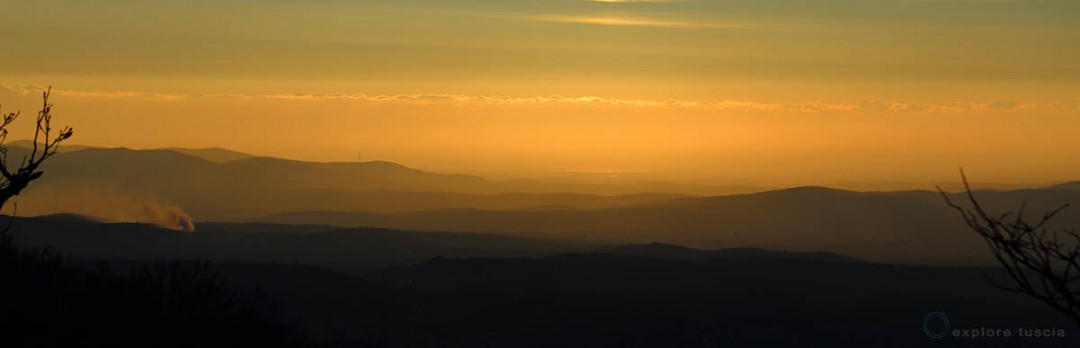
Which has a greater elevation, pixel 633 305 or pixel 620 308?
pixel 633 305

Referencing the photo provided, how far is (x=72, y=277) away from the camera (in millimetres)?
37688

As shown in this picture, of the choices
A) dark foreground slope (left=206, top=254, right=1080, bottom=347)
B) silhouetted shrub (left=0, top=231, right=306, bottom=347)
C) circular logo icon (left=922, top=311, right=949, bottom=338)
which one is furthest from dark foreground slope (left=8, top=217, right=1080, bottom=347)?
silhouetted shrub (left=0, top=231, right=306, bottom=347)

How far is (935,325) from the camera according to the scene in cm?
10312

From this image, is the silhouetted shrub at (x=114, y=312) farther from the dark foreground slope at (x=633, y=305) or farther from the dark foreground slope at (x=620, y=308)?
the dark foreground slope at (x=620, y=308)

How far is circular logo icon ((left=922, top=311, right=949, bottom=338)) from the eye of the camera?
101 m

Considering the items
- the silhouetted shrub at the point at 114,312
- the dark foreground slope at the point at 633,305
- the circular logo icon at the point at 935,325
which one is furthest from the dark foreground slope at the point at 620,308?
the silhouetted shrub at the point at 114,312

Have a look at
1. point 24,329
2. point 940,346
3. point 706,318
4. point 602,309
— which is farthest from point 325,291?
point 24,329

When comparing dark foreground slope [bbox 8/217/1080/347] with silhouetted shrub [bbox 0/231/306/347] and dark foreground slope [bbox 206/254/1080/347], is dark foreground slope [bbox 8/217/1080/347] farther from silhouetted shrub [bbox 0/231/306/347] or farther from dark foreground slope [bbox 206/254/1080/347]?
silhouetted shrub [bbox 0/231/306/347]

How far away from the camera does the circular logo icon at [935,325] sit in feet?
333

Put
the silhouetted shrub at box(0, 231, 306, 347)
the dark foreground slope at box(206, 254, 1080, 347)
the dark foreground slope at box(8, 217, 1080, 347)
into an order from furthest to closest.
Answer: the dark foreground slope at box(8, 217, 1080, 347) → the dark foreground slope at box(206, 254, 1080, 347) → the silhouetted shrub at box(0, 231, 306, 347)

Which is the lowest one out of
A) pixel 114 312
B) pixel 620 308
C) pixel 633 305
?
pixel 114 312

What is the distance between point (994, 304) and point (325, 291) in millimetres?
59779

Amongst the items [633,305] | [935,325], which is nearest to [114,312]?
[633,305]

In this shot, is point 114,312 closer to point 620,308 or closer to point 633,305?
point 620,308
